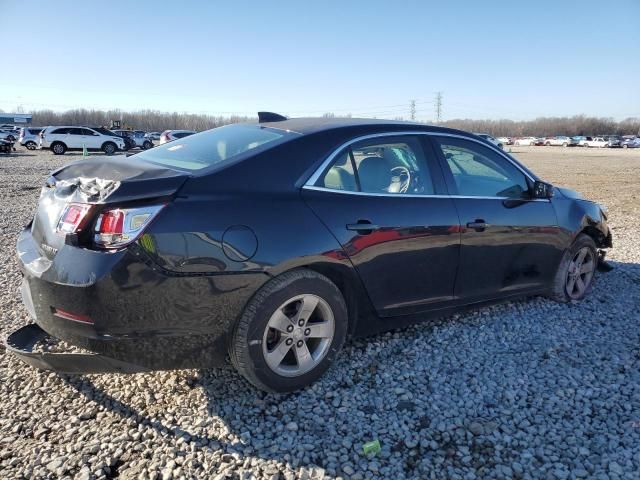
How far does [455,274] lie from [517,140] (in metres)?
95.6

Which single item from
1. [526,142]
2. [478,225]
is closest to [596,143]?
[526,142]

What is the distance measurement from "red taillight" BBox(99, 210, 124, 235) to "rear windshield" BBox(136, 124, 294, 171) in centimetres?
56

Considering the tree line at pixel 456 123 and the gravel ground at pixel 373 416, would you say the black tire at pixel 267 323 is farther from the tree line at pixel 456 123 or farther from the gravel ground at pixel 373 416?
the tree line at pixel 456 123

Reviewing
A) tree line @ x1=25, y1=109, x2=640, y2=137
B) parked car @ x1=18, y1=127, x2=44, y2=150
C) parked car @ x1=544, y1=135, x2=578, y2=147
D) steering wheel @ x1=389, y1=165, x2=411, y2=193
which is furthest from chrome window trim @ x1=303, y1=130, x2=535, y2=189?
tree line @ x1=25, y1=109, x2=640, y2=137

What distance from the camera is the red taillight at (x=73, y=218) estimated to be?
7.82 ft

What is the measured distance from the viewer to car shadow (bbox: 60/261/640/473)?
2447mm

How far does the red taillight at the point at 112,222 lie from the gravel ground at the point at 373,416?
Result: 1077 millimetres

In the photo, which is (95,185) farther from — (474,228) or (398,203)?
(474,228)

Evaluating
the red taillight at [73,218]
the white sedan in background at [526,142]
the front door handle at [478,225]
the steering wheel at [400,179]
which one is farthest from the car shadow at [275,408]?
the white sedan in background at [526,142]

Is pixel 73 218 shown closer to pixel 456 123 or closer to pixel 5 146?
pixel 5 146

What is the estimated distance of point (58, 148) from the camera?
30.7 metres

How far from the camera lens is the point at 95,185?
2496 millimetres

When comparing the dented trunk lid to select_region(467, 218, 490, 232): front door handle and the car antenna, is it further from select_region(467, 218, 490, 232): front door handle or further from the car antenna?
select_region(467, 218, 490, 232): front door handle

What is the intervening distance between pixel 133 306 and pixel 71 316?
0.33m
